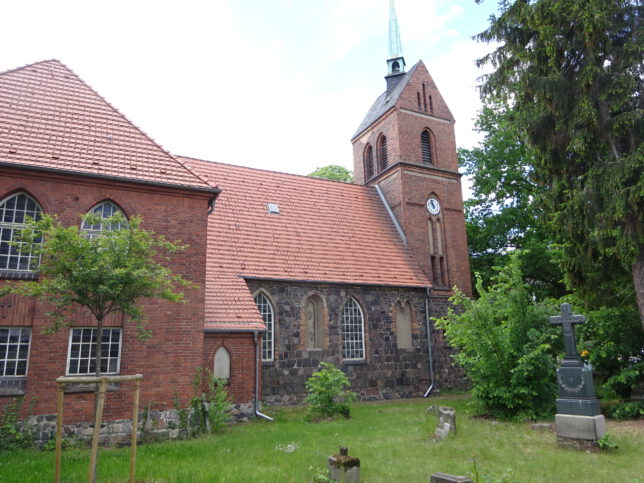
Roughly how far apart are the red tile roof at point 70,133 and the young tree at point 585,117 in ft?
28.2

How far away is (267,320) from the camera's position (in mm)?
15680

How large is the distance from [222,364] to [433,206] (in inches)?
494

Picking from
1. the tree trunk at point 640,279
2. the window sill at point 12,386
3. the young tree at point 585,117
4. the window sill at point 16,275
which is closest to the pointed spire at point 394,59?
the young tree at point 585,117

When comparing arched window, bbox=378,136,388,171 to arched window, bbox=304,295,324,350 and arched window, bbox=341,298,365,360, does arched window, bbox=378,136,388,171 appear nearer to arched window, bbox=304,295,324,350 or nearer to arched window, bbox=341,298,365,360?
arched window, bbox=341,298,365,360

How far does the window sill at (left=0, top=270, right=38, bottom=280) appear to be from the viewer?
384 inches

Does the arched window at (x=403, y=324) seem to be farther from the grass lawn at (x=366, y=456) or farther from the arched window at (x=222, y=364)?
the arched window at (x=222, y=364)

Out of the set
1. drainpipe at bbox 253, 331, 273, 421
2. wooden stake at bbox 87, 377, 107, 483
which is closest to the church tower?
drainpipe at bbox 253, 331, 273, 421

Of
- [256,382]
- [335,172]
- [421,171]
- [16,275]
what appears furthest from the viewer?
[335,172]

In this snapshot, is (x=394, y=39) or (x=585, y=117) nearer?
(x=585, y=117)

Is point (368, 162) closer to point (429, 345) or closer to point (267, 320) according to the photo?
point (429, 345)

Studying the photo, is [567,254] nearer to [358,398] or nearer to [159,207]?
[358,398]

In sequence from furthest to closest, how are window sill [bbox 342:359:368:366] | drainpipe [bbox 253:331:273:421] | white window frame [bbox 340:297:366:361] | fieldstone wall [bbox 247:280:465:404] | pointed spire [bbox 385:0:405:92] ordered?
pointed spire [bbox 385:0:405:92] → white window frame [bbox 340:297:366:361] → window sill [bbox 342:359:368:366] → fieldstone wall [bbox 247:280:465:404] → drainpipe [bbox 253:331:273:421]

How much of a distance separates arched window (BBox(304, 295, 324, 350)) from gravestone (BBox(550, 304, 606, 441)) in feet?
28.5

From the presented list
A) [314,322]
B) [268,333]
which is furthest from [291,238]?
[268,333]
